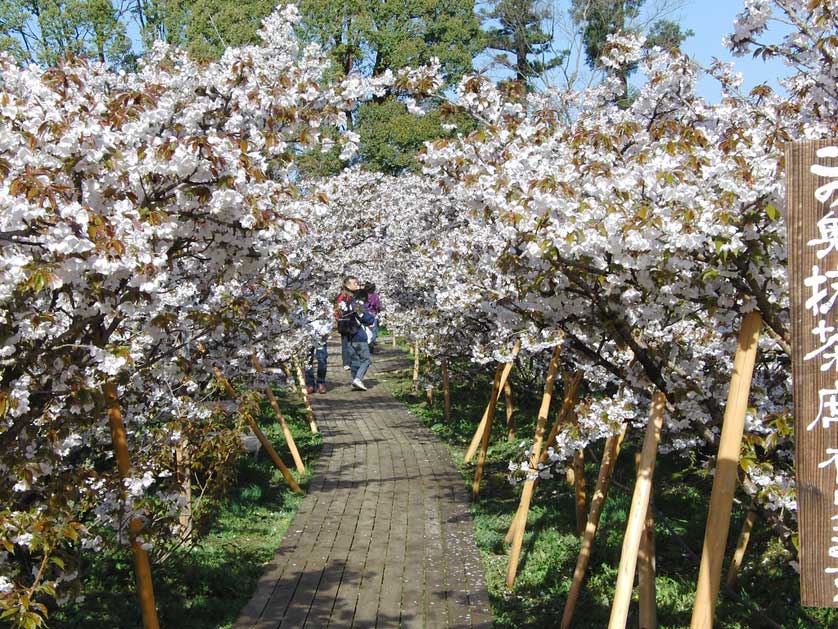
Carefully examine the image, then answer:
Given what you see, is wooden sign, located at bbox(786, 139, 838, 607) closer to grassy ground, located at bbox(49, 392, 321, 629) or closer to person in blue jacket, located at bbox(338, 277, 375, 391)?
grassy ground, located at bbox(49, 392, 321, 629)

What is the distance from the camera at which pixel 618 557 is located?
21.0 ft

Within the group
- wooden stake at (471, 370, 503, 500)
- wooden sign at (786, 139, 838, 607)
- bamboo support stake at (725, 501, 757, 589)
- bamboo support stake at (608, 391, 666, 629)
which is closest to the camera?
wooden sign at (786, 139, 838, 607)

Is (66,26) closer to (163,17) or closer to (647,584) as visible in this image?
(163,17)

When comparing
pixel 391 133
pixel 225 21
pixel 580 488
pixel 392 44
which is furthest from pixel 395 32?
pixel 580 488

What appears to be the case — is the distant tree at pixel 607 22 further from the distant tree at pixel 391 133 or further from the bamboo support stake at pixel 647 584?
the bamboo support stake at pixel 647 584

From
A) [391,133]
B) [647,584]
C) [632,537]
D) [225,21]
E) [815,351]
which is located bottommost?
[647,584]

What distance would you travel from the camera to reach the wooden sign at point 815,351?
2775 millimetres

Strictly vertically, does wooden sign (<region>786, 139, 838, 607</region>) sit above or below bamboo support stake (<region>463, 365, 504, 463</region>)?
above

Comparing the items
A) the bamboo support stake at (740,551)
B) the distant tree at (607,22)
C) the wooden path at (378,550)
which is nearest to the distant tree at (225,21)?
the distant tree at (607,22)

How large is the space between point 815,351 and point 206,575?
4705 millimetres

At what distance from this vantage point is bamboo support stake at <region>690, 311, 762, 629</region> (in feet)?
9.91

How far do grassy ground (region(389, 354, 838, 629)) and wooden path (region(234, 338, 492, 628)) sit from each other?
0.25 metres

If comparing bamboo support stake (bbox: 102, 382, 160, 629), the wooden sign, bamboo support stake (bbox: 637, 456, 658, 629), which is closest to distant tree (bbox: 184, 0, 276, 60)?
bamboo support stake (bbox: 102, 382, 160, 629)

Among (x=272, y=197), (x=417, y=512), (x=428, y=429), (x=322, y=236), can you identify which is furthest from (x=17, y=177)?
(x=428, y=429)
